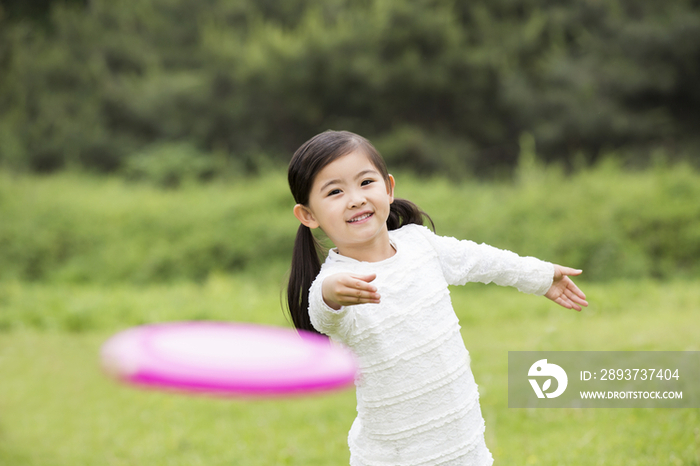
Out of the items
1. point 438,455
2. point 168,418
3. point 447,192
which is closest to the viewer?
point 438,455

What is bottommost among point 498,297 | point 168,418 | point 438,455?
point 438,455

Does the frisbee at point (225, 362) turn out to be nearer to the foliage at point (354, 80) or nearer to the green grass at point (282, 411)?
the green grass at point (282, 411)

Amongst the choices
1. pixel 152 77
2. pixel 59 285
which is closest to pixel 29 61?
pixel 152 77

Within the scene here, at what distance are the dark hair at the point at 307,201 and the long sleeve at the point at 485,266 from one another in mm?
106

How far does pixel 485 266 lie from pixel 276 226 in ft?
23.2

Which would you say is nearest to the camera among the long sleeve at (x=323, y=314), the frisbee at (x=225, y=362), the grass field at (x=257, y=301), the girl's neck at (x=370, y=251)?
the frisbee at (x=225, y=362)

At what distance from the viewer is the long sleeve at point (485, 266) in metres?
1.89

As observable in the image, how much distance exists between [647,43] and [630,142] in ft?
6.63

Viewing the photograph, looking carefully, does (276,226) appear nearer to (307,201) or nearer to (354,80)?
(354,80)

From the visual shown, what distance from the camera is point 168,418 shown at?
4.26 meters

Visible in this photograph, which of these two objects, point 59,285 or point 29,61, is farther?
point 29,61

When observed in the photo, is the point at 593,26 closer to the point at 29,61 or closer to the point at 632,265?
the point at 632,265

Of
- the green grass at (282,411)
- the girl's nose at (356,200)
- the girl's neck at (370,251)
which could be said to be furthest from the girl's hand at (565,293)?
the green grass at (282,411)

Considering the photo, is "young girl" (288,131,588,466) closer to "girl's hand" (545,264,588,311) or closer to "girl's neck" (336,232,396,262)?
"girl's neck" (336,232,396,262)
